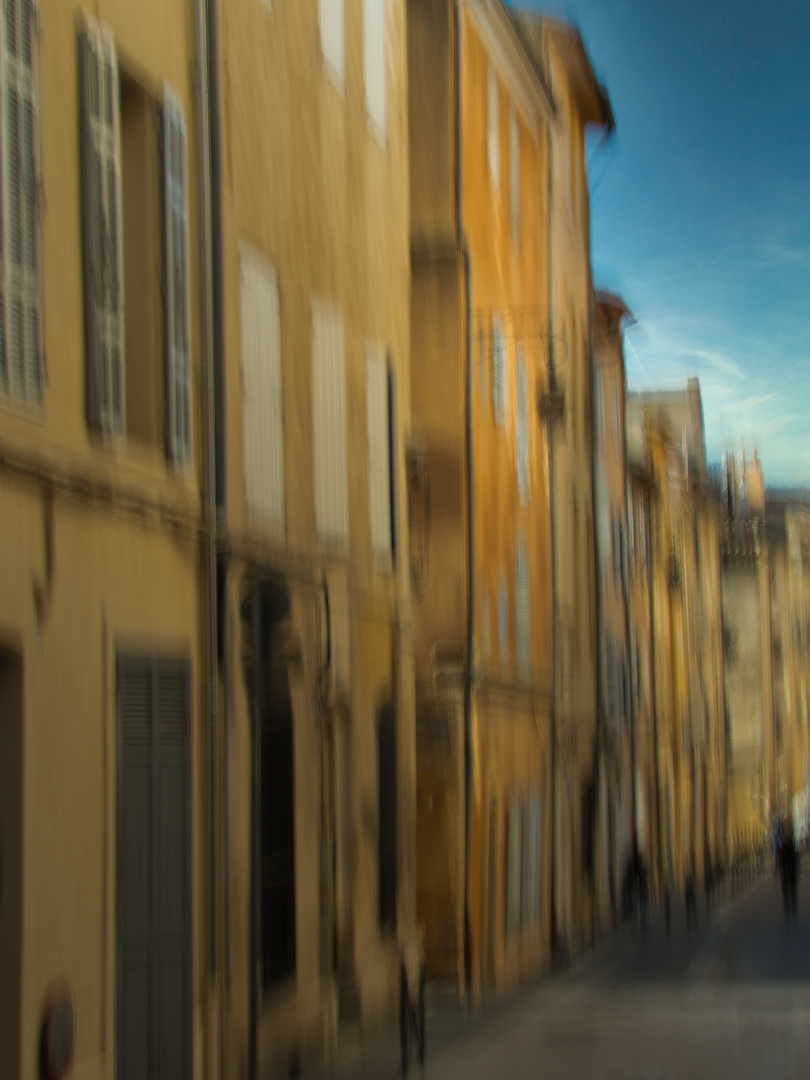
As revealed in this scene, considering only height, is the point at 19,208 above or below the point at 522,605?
below

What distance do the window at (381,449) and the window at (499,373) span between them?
6.70 meters

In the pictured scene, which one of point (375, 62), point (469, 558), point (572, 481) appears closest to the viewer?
point (375, 62)

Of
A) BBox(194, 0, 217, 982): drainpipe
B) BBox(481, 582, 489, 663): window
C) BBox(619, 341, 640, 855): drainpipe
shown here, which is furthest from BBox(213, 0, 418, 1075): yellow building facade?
BBox(619, 341, 640, 855): drainpipe

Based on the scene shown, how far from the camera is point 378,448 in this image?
16.3 meters

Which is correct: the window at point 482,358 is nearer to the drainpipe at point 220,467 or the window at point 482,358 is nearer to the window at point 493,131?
the window at point 493,131

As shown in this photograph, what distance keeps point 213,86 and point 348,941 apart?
274 inches

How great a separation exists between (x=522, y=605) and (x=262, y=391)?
13201 mm

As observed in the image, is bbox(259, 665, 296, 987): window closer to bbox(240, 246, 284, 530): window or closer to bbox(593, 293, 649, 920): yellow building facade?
bbox(240, 246, 284, 530): window

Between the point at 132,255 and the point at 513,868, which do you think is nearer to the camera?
the point at 132,255

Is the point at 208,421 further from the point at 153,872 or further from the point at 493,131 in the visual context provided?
Answer: the point at 493,131

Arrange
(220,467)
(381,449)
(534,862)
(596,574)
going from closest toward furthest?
1. (220,467)
2. (381,449)
3. (534,862)
4. (596,574)

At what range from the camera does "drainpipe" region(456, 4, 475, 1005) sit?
20.3 metres

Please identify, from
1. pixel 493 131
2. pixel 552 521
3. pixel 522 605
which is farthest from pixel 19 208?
pixel 552 521

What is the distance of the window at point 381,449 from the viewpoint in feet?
52.3
